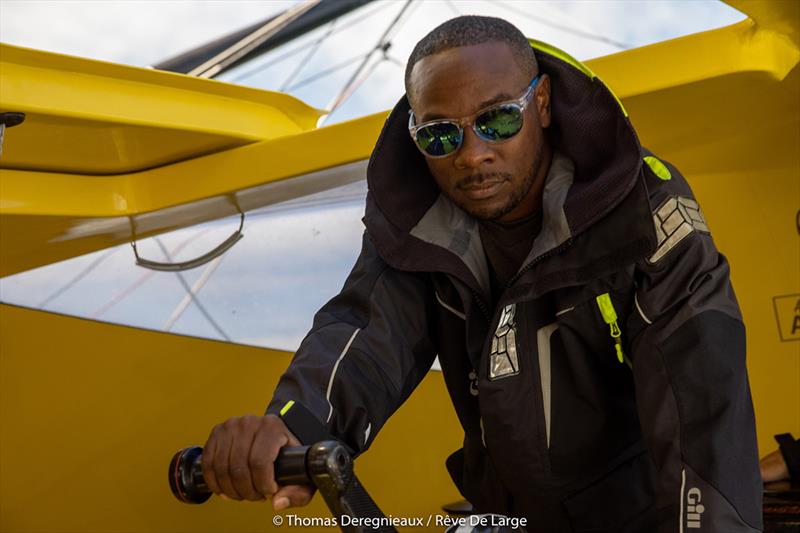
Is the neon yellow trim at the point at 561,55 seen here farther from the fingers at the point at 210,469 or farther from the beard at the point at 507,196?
the fingers at the point at 210,469

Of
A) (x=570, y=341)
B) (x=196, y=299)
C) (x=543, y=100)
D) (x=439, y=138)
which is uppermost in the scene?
(x=196, y=299)

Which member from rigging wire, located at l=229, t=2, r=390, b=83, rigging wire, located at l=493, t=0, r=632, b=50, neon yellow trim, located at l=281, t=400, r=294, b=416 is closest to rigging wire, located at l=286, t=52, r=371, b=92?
rigging wire, located at l=229, t=2, r=390, b=83

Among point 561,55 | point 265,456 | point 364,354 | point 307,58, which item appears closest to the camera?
point 265,456

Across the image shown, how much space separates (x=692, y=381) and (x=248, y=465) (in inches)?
25.6

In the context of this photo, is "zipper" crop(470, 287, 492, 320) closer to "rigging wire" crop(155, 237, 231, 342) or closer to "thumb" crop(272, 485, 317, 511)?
"thumb" crop(272, 485, 317, 511)

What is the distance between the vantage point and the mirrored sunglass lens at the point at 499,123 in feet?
5.41

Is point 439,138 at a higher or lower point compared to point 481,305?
higher

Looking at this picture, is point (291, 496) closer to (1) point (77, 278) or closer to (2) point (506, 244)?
(2) point (506, 244)

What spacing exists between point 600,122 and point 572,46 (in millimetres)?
5201

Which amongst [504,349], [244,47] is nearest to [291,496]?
[504,349]

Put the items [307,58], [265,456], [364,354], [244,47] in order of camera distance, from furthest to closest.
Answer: [307,58], [244,47], [364,354], [265,456]

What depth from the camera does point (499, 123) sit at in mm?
1656

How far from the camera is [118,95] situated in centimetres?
311

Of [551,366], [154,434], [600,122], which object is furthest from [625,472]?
[154,434]
